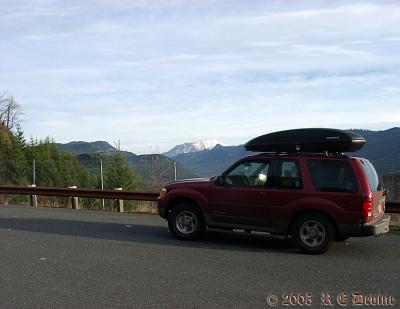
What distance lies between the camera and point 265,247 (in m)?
9.69

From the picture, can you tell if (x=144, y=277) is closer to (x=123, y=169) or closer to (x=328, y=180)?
(x=328, y=180)

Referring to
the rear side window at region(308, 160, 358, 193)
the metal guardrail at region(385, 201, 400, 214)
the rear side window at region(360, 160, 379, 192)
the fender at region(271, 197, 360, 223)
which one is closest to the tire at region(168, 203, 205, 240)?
the fender at region(271, 197, 360, 223)

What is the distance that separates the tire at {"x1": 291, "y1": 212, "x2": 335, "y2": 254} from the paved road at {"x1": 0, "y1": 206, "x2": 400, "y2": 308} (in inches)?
8.6

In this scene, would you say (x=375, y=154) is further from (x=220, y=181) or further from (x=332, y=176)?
(x=332, y=176)

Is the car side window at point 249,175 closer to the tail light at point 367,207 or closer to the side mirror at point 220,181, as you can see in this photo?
the side mirror at point 220,181

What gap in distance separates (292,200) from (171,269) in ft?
8.65

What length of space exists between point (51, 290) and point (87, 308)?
3.14 feet

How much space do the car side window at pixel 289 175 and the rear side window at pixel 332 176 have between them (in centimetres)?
25

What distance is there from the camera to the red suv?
8766 mm

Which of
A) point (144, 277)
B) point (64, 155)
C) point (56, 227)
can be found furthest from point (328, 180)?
point (64, 155)

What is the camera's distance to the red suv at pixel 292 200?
28.8 ft

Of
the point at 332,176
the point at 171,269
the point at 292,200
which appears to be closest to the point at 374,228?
the point at 332,176

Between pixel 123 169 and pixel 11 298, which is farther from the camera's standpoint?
pixel 123 169

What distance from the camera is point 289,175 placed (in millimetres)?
9367
